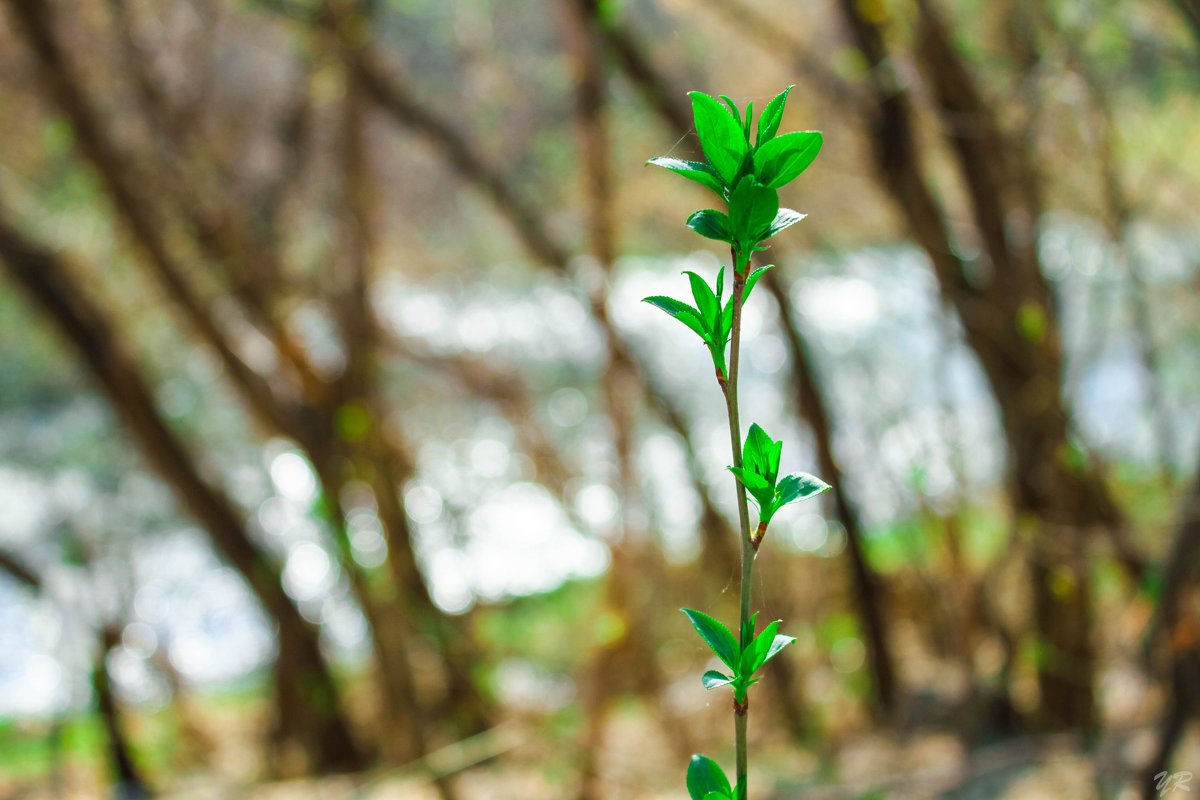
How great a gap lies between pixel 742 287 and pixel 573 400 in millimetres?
3284

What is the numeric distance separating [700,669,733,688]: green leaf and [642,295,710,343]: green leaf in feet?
0.41

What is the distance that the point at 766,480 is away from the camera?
1.22 feet

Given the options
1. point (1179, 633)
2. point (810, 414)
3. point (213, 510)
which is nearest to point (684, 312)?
point (1179, 633)

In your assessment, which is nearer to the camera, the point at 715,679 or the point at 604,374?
the point at 715,679

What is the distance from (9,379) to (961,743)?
11.6 feet

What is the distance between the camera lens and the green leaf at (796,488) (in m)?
0.36

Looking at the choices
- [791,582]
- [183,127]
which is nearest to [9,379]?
[183,127]

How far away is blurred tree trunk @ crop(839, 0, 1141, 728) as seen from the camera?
68.9 inches

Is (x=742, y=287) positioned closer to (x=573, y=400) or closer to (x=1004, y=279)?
(x=1004, y=279)

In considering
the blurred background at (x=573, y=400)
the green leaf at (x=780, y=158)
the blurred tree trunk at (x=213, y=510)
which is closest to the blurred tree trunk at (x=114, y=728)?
the blurred background at (x=573, y=400)

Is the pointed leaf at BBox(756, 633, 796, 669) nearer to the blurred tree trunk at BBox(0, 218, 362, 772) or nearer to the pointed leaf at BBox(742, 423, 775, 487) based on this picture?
the pointed leaf at BBox(742, 423, 775, 487)

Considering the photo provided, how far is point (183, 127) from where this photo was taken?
2.56 m

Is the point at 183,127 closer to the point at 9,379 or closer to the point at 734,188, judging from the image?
the point at 9,379

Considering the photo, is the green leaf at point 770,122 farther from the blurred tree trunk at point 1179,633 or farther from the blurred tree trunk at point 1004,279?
the blurred tree trunk at point 1004,279
